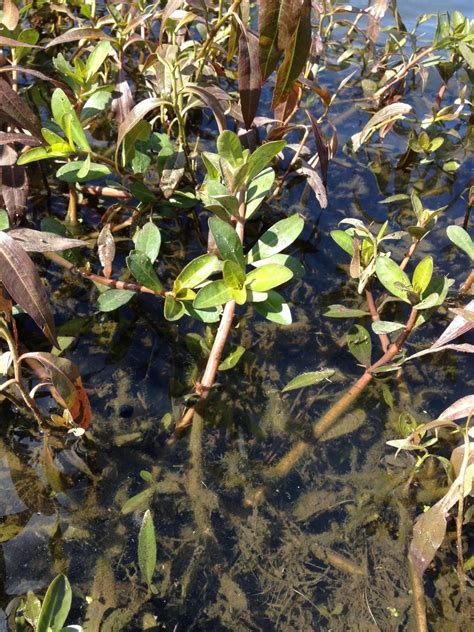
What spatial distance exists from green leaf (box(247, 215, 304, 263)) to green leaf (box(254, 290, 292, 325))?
0.13 metres

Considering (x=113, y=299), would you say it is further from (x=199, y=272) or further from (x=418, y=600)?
(x=418, y=600)

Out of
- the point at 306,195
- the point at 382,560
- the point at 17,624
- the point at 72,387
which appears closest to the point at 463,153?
the point at 306,195

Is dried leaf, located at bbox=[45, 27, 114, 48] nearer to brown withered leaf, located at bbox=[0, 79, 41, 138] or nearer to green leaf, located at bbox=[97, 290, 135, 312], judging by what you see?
brown withered leaf, located at bbox=[0, 79, 41, 138]

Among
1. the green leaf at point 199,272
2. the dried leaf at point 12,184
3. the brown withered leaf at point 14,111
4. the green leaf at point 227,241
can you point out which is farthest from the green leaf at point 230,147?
the dried leaf at point 12,184

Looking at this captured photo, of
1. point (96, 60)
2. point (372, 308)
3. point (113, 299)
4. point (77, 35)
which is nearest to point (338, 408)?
point (372, 308)

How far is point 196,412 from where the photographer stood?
1850 mm

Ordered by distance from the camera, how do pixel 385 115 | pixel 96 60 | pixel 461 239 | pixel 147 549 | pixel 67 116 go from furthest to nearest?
pixel 385 115, pixel 96 60, pixel 461 239, pixel 67 116, pixel 147 549

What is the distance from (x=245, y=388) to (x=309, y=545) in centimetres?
53

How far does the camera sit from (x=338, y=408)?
195cm

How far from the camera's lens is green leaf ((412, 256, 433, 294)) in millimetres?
1847

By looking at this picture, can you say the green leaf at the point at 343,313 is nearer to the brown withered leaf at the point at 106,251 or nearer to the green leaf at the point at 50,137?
the brown withered leaf at the point at 106,251

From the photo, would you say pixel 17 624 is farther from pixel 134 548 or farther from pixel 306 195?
pixel 306 195

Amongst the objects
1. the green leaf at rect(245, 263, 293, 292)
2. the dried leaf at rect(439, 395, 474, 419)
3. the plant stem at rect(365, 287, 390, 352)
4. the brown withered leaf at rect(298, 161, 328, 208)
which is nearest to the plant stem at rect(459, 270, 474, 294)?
the plant stem at rect(365, 287, 390, 352)

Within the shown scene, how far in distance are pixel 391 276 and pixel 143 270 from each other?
78cm
